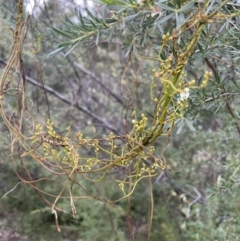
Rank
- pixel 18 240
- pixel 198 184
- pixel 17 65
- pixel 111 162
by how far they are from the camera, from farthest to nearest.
Result: pixel 198 184, pixel 18 240, pixel 17 65, pixel 111 162

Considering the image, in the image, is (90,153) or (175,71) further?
(90,153)

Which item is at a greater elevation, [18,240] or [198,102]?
[198,102]

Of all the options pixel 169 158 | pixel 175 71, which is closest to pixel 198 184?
pixel 169 158

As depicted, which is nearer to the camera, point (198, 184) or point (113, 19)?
point (113, 19)

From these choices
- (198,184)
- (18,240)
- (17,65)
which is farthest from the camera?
(198,184)

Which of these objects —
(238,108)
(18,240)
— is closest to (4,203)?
(18,240)

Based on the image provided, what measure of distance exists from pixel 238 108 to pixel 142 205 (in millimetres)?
1788

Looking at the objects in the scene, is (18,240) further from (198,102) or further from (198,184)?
(198,102)

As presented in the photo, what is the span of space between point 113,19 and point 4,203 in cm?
225

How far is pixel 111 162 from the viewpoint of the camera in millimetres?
1192

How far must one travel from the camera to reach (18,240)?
286 cm

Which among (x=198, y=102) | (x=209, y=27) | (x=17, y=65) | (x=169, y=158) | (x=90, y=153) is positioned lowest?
(x=169, y=158)

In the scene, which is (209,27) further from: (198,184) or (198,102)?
(198,184)

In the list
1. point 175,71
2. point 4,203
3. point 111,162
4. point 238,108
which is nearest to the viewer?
point 175,71
